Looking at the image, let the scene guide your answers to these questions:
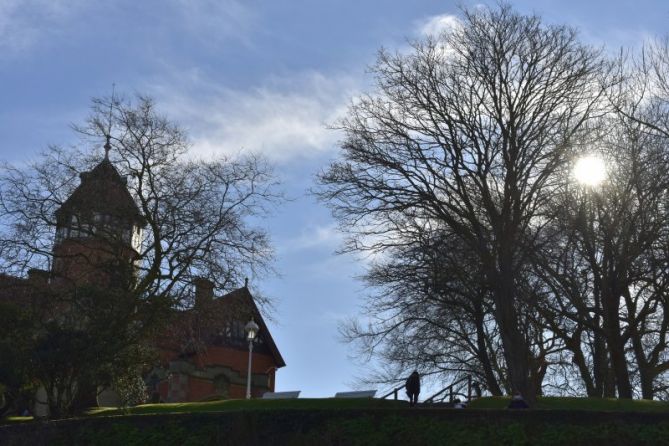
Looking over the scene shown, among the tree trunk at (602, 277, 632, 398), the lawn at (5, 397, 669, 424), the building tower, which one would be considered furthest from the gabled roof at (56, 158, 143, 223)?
the tree trunk at (602, 277, 632, 398)

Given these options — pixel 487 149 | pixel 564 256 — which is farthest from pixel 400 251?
pixel 564 256

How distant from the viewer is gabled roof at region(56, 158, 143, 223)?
30.0m

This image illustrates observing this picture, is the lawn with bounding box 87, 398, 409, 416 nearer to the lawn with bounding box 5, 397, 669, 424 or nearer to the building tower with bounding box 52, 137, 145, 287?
the lawn with bounding box 5, 397, 669, 424

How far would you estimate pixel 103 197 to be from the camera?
30391 mm

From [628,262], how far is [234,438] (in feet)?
56.7

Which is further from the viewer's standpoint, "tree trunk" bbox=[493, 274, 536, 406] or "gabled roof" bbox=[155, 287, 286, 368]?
"gabled roof" bbox=[155, 287, 286, 368]

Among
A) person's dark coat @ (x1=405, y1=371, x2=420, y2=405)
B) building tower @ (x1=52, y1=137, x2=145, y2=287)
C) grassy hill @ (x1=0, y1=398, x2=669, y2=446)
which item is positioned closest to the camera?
grassy hill @ (x1=0, y1=398, x2=669, y2=446)

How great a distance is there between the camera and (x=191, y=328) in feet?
101

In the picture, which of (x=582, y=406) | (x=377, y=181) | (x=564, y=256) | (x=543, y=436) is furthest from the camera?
(x=564, y=256)

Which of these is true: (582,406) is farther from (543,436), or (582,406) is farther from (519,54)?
(519,54)

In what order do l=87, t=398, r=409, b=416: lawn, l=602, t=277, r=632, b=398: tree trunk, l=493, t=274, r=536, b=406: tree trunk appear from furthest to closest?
l=602, t=277, r=632, b=398: tree trunk
l=493, t=274, r=536, b=406: tree trunk
l=87, t=398, r=409, b=416: lawn

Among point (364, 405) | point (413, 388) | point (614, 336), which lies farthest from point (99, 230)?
point (614, 336)

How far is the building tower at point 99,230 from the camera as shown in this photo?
3002cm

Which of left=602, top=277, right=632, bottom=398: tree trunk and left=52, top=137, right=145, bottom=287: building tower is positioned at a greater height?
left=52, top=137, right=145, bottom=287: building tower
